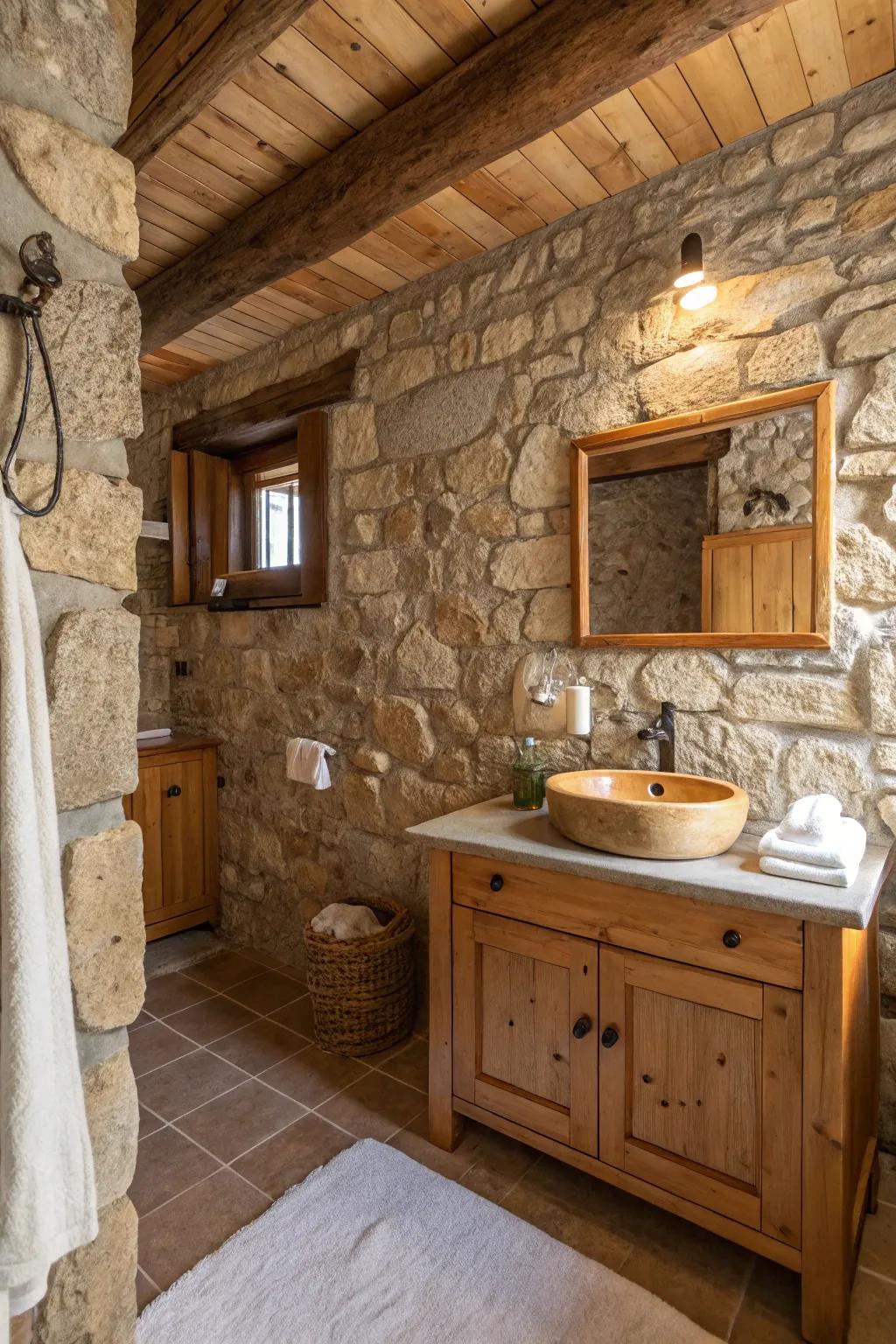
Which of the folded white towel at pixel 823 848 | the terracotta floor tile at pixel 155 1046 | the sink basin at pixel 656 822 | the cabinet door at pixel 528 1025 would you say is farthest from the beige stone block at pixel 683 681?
the terracotta floor tile at pixel 155 1046

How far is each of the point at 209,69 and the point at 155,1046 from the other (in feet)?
9.15

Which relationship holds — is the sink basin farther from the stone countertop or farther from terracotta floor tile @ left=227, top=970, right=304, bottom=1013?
terracotta floor tile @ left=227, top=970, right=304, bottom=1013

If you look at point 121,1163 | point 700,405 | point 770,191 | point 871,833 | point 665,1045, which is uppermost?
point 770,191

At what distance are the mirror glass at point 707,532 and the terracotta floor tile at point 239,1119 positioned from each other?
5.54 ft

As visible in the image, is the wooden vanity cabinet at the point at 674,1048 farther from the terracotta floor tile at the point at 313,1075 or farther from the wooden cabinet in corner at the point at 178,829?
the wooden cabinet in corner at the point at 178,829

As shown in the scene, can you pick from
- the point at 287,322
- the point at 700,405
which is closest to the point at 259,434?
the point at 287,322

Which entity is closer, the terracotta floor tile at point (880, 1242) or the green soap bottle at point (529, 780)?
the terracotta floor tile at point (880, 1242)

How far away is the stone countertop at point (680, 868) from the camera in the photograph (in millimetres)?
1353

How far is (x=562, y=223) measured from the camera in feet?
7.17

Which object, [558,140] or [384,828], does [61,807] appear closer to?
[384,828]

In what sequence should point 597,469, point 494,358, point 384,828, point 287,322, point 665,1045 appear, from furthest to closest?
1. point 287,322
2. point 384,828
3. point 494,358
4. point 597,469
5. point 665,1045

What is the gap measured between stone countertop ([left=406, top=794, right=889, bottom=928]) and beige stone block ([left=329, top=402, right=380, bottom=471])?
4.78ft

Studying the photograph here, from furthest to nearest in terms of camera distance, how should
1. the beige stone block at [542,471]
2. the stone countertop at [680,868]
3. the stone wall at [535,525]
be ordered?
the beige stone block at [542,471]
the stone wall at [535,525]
the stone countertop at [680,868]

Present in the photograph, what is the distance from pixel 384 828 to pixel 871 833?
161cm
